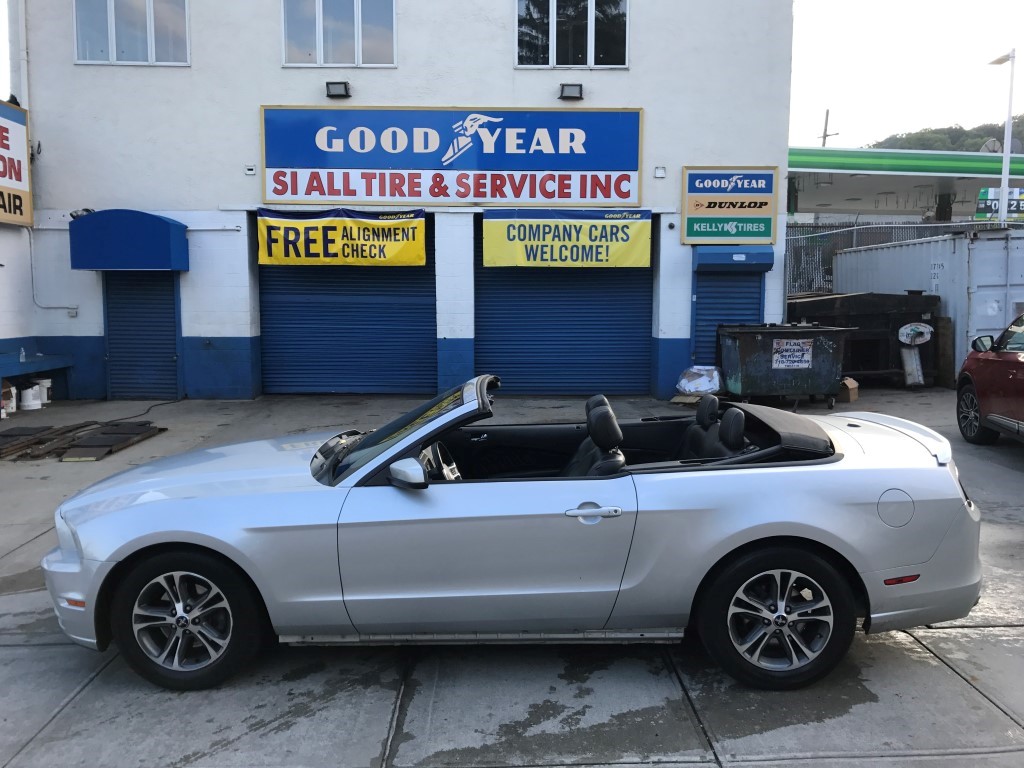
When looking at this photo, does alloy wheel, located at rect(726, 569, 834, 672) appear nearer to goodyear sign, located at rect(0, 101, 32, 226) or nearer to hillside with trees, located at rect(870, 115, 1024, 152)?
goodyear sign, located at rect(0, 101, 32, 226)

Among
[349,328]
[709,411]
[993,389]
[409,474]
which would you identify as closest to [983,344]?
[993,389]

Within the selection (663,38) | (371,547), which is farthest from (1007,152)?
(371,547)

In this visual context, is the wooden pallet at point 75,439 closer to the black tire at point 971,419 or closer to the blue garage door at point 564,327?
the blue garage door at point 564,327

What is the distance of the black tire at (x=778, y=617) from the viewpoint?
367cm

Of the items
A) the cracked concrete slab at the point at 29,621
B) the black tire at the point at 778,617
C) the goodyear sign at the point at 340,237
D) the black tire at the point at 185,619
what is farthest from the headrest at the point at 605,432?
the goodyear sign at the point at 340,237

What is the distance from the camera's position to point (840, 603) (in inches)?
145

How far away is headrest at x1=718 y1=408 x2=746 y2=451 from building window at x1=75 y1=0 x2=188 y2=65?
12.2 m

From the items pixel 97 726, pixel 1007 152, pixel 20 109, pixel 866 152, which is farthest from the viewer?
pixel 866 152

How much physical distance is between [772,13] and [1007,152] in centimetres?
1011

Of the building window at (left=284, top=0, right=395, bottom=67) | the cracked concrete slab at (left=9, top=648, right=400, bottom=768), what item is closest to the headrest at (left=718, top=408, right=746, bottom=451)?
the cracked concrete slab at (left=9, top=648, right=400, bottom=768)

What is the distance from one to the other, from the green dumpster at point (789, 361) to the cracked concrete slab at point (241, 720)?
29.9 feet

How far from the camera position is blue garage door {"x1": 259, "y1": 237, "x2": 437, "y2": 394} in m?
13.9

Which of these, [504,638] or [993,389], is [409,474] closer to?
[504,638]

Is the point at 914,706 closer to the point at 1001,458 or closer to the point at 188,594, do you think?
the point at 188,594
